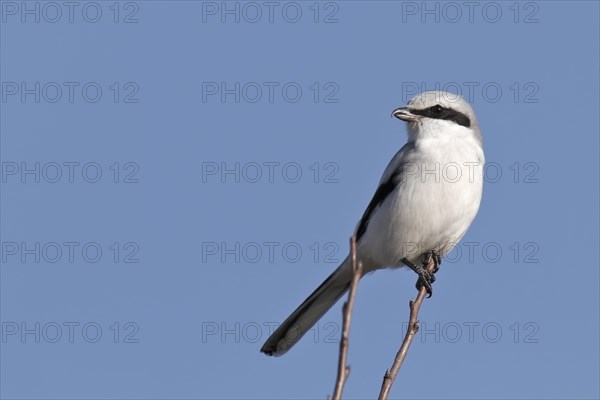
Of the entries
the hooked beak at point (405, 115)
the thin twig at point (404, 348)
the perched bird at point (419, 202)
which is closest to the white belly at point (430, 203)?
the perched bird at point (419, 202)

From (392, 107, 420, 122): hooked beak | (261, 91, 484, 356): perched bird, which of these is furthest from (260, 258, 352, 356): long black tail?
(392, 107, 420, 122): hooked beak

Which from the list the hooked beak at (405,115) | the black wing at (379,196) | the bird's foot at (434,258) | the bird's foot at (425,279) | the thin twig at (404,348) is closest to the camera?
the thin twig at (404,348)

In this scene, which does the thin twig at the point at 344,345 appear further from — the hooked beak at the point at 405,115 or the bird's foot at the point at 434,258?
the hooked beak at the point at 405,115

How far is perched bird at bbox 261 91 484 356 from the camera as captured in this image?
6.14 meters

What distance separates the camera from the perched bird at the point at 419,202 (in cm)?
614

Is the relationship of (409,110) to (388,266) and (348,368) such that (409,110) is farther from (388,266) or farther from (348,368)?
(348,368)

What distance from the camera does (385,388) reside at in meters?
2.83

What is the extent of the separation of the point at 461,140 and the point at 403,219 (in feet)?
2.48

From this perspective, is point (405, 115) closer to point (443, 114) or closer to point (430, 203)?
point (443, 114)

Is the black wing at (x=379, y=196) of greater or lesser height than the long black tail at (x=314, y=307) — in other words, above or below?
above

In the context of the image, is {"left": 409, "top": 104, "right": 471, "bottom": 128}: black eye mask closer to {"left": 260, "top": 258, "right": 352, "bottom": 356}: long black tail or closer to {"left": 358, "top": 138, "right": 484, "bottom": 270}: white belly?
{"left": 358, "top": 138, "right": 484, "bottom": 270}: white belly

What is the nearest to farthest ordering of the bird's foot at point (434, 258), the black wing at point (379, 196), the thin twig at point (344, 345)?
the thin twig at point (344, 345)
the bird's foot at point (434, 258)
the black wing at point (379, 196)

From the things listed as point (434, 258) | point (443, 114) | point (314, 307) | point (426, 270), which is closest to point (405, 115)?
point (443, 114)

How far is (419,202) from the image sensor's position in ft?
20.3
